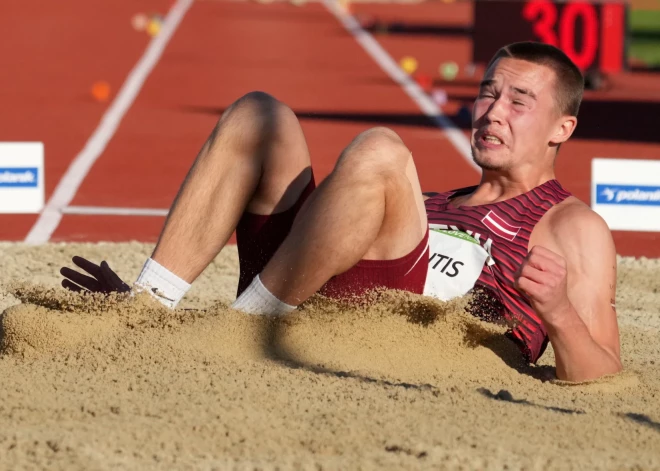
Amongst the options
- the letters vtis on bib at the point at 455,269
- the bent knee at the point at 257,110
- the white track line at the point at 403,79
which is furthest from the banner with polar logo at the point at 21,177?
the letters vtis on bib at the point at 455,269

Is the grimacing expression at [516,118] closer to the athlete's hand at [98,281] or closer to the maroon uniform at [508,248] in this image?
the maroon uniform at [508,248]

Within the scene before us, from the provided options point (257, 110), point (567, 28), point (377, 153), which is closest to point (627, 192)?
Result: point (257, 110)

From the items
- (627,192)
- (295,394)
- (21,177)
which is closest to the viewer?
(295,394)

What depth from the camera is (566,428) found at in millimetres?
3201

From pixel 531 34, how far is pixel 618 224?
6.55m

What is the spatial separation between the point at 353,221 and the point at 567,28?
403 inches

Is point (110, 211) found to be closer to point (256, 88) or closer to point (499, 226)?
point (499, 226)

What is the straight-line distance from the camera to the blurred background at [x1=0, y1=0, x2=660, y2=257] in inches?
297

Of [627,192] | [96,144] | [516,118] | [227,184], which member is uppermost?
[516,118]

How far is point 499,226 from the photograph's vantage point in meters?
4.00

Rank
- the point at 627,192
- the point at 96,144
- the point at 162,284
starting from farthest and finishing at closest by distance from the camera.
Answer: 1. the point at 96,144
2. the point at 627,192
3. the point at 162,284

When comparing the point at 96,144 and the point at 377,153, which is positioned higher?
the point at 377,153

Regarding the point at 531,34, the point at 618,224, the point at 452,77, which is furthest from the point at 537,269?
the point at 452,77

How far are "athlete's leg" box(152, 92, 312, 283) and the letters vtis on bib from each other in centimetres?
53
